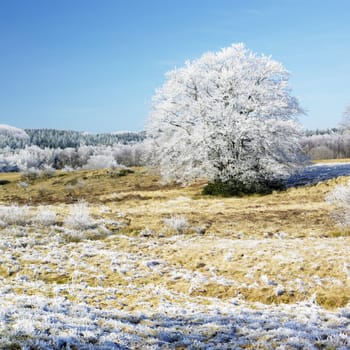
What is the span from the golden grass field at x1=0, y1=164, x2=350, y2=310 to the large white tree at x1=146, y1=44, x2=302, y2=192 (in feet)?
17.9

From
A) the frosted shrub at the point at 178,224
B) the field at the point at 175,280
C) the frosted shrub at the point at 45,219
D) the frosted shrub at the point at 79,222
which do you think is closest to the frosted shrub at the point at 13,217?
the field at the point at 175,280

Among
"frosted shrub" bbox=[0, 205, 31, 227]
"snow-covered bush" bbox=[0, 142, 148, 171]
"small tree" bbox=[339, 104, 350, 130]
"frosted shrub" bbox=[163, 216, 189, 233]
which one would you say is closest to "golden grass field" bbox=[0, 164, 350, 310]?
"frosted shrub" bbox=[163, 216, 189, 233]

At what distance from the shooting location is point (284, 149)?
29.1 metres

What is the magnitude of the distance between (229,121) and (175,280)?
18873 millimetres

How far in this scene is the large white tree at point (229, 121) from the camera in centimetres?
2820

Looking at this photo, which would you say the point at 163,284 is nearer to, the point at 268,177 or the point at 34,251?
the point at 34,251

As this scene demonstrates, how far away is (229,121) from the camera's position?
2830 cm

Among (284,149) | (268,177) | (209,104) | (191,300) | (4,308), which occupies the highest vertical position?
(209,104)

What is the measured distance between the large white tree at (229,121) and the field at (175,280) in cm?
780

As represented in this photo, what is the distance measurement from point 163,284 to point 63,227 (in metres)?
7.48

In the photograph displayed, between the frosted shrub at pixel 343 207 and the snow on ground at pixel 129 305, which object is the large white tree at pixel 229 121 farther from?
the snow on ground at pixel 129 305

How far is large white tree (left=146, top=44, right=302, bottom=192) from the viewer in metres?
28.2

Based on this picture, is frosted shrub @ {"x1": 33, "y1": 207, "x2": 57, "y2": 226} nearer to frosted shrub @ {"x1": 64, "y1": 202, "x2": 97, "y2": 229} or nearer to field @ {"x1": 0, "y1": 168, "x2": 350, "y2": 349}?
field @ {"x1": 0, "y1": 168, "x2": 350, "y2": 349}

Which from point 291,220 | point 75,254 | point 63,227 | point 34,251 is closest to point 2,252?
point 34,251
